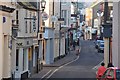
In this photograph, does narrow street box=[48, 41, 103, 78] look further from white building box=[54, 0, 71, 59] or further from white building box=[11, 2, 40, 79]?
white building box=[54, 0, 71, 59]

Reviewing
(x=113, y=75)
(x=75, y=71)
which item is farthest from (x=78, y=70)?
(x=113, y=75)

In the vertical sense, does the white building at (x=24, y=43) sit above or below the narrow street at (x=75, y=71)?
above

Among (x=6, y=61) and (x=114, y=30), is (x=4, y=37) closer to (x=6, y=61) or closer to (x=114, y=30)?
(x=6, y=61)

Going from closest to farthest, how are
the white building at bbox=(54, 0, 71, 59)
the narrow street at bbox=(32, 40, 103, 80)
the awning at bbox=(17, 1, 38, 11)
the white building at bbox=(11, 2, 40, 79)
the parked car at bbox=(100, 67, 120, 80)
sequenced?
the parked car at bbox=(100, 67, 120, 80), the white building at bbox=(11, 2, 40, 79), the awning at bbox=(17, 1, 38, 11), the narrow street at bbox=(32, 40, 103, 80), the white building at bbox=(54, 0, 71, 59)

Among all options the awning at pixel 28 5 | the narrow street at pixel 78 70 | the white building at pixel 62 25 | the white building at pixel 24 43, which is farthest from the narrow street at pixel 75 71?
the awning at pixel 28 5

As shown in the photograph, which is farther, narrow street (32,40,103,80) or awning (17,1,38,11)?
narrow street (32,40,103,80)

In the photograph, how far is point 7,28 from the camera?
25.8 meters

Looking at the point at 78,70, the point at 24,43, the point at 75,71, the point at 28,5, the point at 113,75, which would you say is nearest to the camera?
the point at 113,75

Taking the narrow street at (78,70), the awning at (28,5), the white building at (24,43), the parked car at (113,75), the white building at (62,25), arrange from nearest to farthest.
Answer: the parked car at (113,75) → the white building at (24,43) → the awning at (28,5) → the narrow street at (78,70) → the white building at (62,25)

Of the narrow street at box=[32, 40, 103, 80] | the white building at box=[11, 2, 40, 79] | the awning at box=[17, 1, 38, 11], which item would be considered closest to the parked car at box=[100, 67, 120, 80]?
the white building at box=[11, 2, 40, 79]

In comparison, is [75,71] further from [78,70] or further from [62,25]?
[62,25]

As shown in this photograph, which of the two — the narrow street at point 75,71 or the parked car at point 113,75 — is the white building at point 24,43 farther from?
the parked car at point 113,75

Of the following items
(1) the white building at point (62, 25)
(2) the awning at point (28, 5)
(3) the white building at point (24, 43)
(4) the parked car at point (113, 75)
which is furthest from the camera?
(1) the white building at point (62, 25)

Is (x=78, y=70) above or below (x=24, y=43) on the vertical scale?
below
